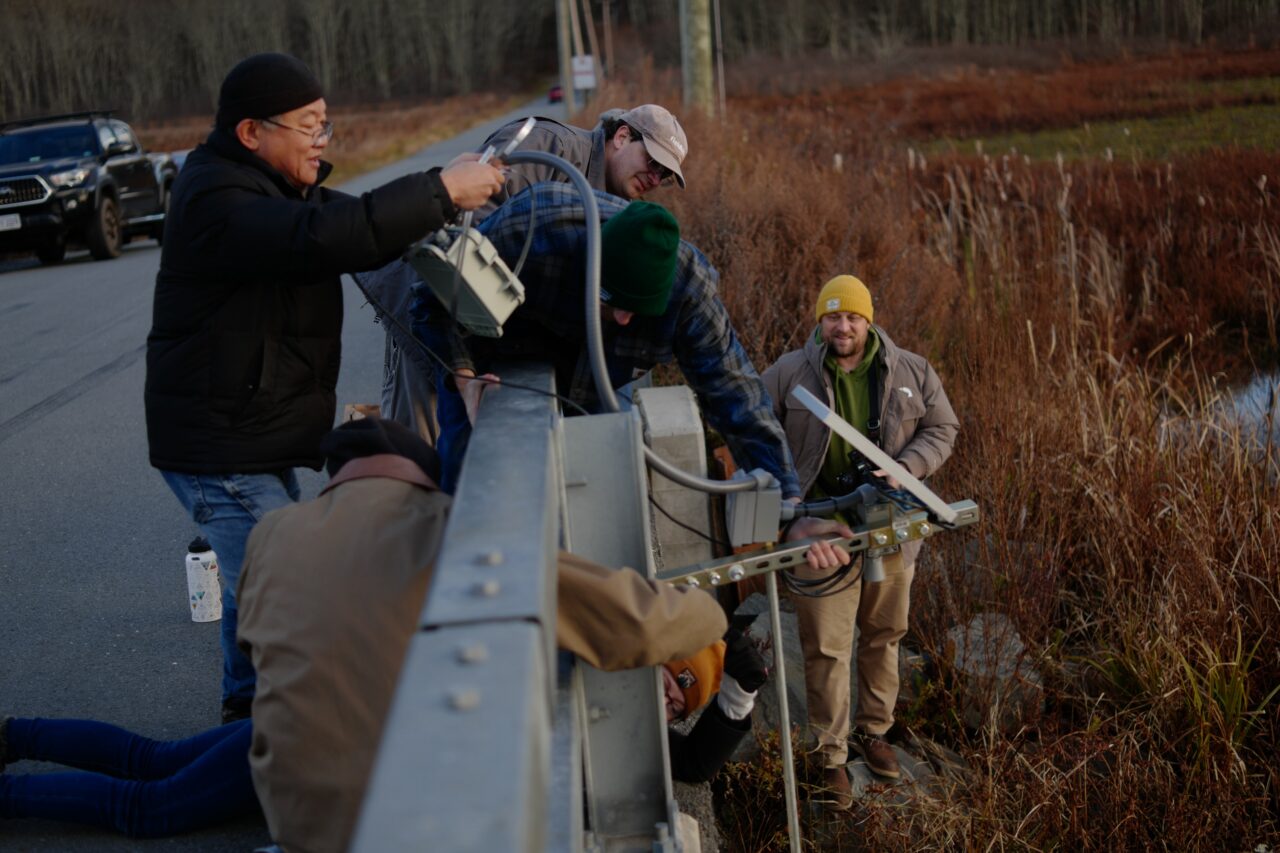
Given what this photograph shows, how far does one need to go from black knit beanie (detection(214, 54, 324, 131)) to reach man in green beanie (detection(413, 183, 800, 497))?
2.07 ft

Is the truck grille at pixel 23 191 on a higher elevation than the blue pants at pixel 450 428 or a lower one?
lower

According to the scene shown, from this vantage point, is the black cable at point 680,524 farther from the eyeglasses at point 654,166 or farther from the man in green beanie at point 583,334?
the eyeglasses at point 654,166

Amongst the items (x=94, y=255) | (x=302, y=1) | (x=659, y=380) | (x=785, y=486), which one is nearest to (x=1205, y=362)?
(x=659, y=380)

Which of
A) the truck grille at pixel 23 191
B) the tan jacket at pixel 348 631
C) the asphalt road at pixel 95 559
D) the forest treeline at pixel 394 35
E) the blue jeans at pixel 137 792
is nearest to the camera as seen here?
the tan jacket at pixel 348 631

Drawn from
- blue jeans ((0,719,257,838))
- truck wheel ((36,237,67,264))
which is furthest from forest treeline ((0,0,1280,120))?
blue jeans ((0,719,257,838))

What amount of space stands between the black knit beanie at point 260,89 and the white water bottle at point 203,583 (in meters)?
2.13

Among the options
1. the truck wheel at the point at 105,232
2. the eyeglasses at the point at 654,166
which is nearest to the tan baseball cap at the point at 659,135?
the eyeglasses at the point at 654,166

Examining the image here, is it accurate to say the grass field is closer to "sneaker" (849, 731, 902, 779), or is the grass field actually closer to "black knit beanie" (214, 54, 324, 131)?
"sneaker" (849, 731, 902, 779)

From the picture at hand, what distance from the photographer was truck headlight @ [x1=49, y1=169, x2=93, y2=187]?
15.9 meters

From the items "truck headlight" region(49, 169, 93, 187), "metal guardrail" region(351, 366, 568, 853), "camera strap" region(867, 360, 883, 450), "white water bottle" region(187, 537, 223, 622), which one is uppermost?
"metal guardrail" region(351, 366, 568, 853)

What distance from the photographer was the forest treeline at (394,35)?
2618 inches

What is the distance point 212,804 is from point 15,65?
8744 cm

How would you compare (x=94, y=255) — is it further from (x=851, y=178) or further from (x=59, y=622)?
(x=59, y=622)

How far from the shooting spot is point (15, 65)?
7962 cm
